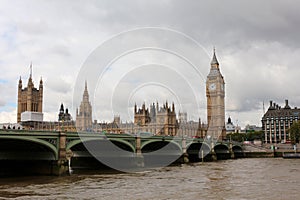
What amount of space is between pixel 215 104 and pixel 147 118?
114 ft

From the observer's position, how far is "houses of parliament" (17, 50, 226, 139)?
109000 mm

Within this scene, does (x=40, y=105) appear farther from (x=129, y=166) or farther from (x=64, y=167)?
(x=64, y=167)

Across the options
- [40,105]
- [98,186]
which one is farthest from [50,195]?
[40,105]

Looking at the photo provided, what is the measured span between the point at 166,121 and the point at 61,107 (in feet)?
200

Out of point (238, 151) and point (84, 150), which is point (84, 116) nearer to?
point (238, 151)

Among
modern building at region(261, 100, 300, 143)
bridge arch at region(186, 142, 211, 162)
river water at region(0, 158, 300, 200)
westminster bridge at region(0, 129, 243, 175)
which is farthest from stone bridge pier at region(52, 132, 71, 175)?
modern building at region(261, 100, 300, 143)

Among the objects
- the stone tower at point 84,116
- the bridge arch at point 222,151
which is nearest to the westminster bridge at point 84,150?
the bridge arch at point 222,151

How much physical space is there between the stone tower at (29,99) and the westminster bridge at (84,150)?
294 ft

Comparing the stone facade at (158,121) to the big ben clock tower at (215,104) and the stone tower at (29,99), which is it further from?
the stone tower at (29,99)

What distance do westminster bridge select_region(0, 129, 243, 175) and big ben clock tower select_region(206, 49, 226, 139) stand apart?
7119 centimetres

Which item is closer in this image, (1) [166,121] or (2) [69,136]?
(2) [69,136]

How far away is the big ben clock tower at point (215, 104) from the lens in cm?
14666

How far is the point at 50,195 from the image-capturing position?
24328 millimetres

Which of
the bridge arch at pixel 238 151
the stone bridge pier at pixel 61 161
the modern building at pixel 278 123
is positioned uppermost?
the modern building at pixel 278 123
